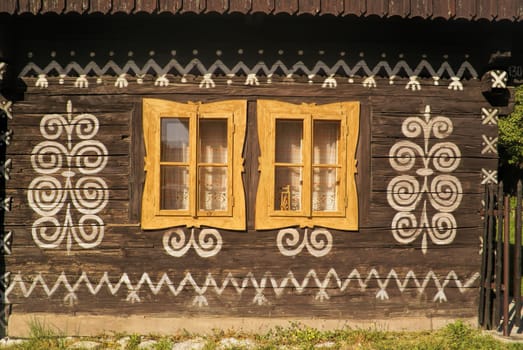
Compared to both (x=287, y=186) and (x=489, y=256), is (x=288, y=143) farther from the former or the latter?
(x=489, y=256)

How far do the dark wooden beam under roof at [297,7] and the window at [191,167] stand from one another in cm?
106

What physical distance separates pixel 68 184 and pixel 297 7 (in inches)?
128

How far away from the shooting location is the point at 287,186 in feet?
18.2

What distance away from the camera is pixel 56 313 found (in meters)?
5.38

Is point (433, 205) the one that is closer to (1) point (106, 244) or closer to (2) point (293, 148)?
(2) point (293, 148)

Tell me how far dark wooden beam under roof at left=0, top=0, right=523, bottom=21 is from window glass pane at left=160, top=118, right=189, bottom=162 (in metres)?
1.26

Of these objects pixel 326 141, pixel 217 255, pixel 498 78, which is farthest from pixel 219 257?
pixel 498 78

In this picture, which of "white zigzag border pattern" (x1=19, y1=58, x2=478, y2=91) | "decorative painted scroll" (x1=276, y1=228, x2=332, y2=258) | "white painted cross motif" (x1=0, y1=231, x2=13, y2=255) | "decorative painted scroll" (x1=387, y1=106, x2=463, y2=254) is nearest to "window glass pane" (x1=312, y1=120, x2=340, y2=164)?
"white zigzag border pattern" (x1=19, y1=58, x2=478, y2=91)

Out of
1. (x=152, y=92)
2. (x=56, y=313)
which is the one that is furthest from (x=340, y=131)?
(x=56, y=313)

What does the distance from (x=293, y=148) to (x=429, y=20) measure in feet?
6.79

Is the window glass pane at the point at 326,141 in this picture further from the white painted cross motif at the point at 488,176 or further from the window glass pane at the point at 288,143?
the white painted cross motif at the point at 488,176

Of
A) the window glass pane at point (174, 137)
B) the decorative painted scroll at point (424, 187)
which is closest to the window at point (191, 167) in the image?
the window glass pane at point (174, 137)

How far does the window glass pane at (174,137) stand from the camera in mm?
5473

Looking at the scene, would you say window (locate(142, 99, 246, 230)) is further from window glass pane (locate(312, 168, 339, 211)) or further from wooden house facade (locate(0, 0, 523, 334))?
window glass pane (locate(312, 168, 339, 211))
